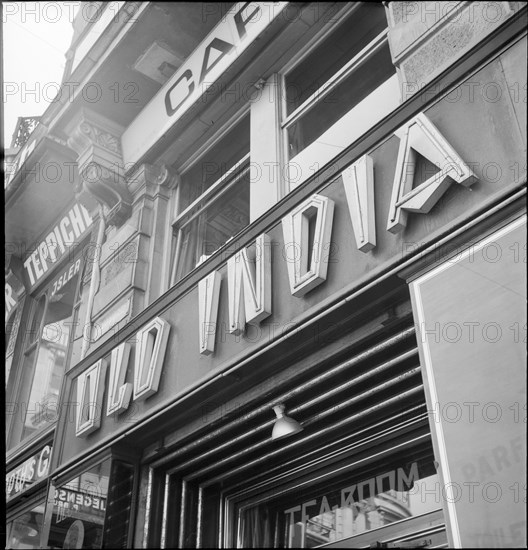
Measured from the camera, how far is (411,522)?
5621 millimetres

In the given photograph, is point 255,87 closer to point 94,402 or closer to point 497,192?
point 94,402

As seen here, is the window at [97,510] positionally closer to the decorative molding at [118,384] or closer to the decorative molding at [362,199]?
the decorative molding at [118,384]

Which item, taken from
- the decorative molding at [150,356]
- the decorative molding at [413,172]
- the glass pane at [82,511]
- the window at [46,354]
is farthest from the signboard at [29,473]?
the decorative molding at [413,172]

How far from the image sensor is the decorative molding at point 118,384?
7055 millimetres

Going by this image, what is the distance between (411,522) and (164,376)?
2681mm

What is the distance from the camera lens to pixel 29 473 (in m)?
9.59

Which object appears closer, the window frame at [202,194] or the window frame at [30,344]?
the window frame at [202,194]

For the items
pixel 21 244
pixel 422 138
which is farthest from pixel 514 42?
pixel 21 244

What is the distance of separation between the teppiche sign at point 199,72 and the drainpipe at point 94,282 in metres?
1.00

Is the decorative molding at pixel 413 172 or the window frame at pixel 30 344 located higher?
the window frame at pixel 30 344

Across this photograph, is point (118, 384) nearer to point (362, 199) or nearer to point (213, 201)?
point (213, 201)

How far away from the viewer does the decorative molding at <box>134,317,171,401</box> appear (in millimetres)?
6836

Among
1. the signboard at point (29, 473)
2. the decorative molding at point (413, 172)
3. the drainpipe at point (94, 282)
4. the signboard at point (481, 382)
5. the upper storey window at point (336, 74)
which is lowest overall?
the signboard at point (481, 382)

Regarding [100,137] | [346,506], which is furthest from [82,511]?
[100,137]
